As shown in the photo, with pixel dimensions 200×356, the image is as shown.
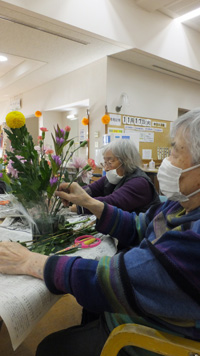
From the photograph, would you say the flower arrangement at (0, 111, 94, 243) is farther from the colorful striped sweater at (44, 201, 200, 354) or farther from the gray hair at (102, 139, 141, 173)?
the gray hair at (102, 139, 141, 173)

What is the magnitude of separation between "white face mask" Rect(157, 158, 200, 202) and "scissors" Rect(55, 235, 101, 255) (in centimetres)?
39

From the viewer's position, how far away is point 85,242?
3.34 ft

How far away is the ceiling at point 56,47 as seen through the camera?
2896mm

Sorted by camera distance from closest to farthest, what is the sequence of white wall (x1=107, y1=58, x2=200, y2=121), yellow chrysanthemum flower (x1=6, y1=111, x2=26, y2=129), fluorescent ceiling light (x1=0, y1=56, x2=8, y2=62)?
yellow chrysanthemum flower (x1=6, y1=111, x2=26, y2=129), white wall (x1=107, y1=58, x2=200, y2=121), fluorescent ceiling light (x1=0, y1=56, x2=8, y2=62)

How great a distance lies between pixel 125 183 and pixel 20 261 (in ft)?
3.34

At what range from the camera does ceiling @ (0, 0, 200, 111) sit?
290 centimetres

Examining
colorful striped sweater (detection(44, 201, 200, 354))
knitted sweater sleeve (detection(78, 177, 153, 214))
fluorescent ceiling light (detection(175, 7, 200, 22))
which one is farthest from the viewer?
fluorescent ceiling light (detection(175, 7, 200, 22))

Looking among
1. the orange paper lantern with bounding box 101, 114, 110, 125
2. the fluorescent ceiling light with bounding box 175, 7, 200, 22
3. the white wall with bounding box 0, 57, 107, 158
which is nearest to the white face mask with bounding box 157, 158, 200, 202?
the white wall with bounding box 0, 57, 107, 158

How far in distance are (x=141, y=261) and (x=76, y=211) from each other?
1028 millimetres

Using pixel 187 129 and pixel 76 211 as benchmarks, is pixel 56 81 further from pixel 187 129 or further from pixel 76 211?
pixel 187 129

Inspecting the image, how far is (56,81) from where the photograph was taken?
5.16 meters

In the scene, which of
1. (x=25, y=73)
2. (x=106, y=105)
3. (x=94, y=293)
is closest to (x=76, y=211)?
(x=94, y=293)

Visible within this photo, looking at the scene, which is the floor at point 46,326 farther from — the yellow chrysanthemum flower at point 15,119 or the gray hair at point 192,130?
the gray hair at point 192,130

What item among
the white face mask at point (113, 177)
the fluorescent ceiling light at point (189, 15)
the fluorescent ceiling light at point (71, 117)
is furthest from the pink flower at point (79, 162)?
the fluorescent ceiling light at point (71, 117)
